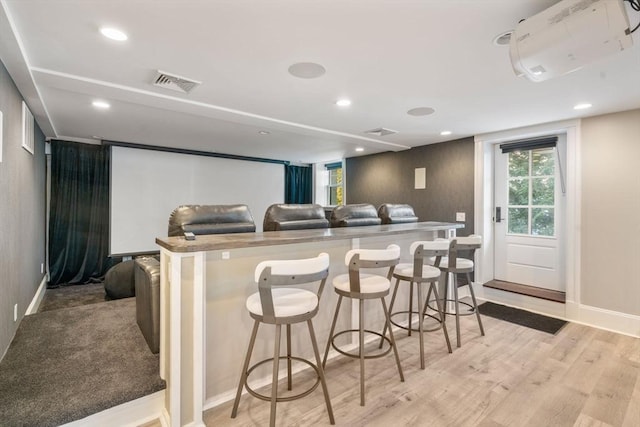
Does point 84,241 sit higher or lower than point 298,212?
lower

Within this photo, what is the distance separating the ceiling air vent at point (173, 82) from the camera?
97.1 inches

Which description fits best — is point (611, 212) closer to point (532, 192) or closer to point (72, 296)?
point (532, 192)

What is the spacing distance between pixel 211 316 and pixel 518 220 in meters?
4.28

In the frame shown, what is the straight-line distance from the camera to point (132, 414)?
1.79 metres

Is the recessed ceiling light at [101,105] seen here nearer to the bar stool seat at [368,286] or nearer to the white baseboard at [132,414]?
the white baseboard at [132,414]

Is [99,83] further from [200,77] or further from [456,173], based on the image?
[456,173]

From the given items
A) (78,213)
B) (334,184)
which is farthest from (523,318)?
(78,213)

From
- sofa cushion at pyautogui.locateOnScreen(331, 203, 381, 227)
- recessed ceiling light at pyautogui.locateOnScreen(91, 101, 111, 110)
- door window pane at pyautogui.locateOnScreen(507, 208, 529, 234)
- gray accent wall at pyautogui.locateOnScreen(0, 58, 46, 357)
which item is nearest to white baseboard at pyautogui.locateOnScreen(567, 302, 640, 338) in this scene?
door window pane at pyautogui.locateOnScreen(507, 208, 529, 234)

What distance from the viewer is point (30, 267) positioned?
3.45 m

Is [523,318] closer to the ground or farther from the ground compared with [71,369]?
closer to the ground

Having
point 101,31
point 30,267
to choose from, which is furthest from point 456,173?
point 30,267

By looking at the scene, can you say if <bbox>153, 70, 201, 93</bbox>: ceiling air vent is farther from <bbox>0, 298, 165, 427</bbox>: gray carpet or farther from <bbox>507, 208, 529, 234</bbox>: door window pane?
<bbox>507, 208, 529, 234</bbox>: door window pane

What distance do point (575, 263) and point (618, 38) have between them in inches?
121

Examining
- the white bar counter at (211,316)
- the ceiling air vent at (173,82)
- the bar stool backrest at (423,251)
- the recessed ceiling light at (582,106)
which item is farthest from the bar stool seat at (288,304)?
the recessed ceiling light at (582,106)
